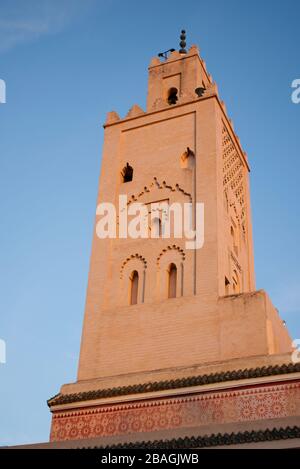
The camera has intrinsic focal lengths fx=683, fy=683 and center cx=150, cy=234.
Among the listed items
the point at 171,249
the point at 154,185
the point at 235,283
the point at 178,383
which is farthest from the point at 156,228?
the point at 178,383

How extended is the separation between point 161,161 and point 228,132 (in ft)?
5.37

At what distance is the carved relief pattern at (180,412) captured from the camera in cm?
810

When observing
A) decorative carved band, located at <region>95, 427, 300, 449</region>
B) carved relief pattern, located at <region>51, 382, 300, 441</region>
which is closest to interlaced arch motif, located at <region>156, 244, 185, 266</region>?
carved relief pattern, located at <region>51, 382, 300, 441</region>

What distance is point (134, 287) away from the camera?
34.8 ft

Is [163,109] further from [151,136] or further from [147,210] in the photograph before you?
[147,210]

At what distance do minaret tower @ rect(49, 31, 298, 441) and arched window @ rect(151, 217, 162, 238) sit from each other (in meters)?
0.03

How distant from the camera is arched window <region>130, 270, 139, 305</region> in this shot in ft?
34.3

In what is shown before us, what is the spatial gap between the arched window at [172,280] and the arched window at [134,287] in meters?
0.55

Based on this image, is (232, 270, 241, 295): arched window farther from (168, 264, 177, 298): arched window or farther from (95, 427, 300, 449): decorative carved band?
(95, 427, 300, 449): decorative carved band

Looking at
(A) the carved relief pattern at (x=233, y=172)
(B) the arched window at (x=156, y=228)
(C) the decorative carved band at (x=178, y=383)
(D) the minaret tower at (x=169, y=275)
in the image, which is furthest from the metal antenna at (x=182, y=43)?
(C) the decorative carved band at (x=178, y=383)

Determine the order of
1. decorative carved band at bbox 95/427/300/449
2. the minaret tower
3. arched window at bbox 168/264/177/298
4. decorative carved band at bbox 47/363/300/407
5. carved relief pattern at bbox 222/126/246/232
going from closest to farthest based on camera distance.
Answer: decorative carved band at bbox 95/427/300/449 < decorative carved band at bbox 47/363/300/407 < the minaret tower < arched window at bbox 168/264/177/298 < carved relief pattern at bbox 222/126/246/232

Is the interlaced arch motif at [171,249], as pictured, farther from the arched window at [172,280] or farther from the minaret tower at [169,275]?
the arched window at [172,280]

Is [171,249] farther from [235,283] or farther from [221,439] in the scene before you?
[221,439]

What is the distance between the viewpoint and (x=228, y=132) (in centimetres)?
1244
